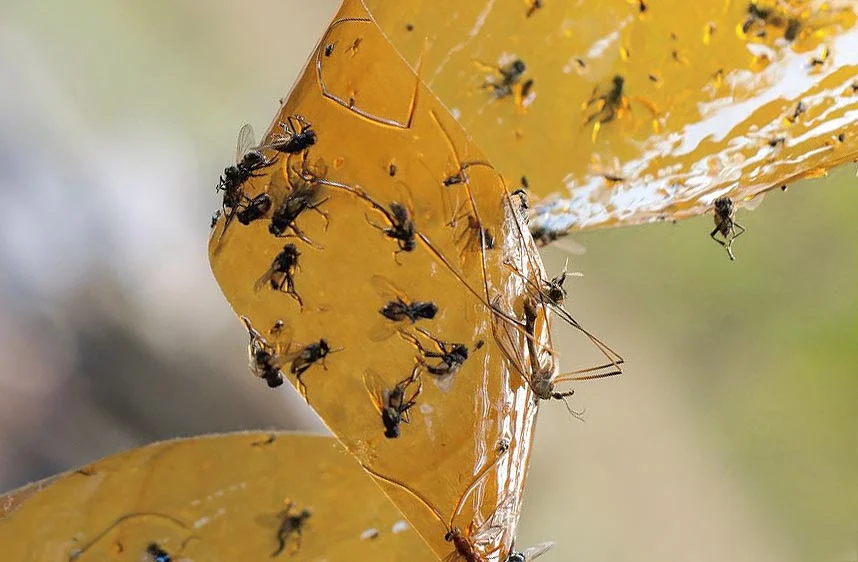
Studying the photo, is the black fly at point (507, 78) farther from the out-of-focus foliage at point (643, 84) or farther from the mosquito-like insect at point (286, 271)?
the mosquito-like insect at point (286, 271)

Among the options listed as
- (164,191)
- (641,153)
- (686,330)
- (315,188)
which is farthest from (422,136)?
(686,330)

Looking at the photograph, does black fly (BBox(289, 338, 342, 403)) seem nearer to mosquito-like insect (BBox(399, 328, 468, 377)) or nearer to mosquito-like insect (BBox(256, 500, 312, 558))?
mosquito-like insect (BBox(399, 328, 468, 377))

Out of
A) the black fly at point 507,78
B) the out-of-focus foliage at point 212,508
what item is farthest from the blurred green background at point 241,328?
the black fly at point 507,78

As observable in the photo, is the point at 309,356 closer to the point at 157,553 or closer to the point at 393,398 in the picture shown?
the point at 393,398

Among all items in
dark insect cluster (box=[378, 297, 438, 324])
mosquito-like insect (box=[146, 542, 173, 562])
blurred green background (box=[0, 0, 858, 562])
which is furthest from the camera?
blurred green background (box=[0, 0, 858, 562])

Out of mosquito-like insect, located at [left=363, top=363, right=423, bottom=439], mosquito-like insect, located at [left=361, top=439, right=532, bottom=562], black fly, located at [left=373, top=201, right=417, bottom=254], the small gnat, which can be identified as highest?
black fly, located at [left=373, top=201, right=417, bottom=254]

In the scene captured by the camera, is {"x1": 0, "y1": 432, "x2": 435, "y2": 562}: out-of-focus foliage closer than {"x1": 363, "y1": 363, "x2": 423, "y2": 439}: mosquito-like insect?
No

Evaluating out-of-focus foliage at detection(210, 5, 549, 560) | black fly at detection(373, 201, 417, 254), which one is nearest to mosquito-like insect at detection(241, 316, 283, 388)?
out-of-focus foliage at detection(210, 5, 549, 560)
